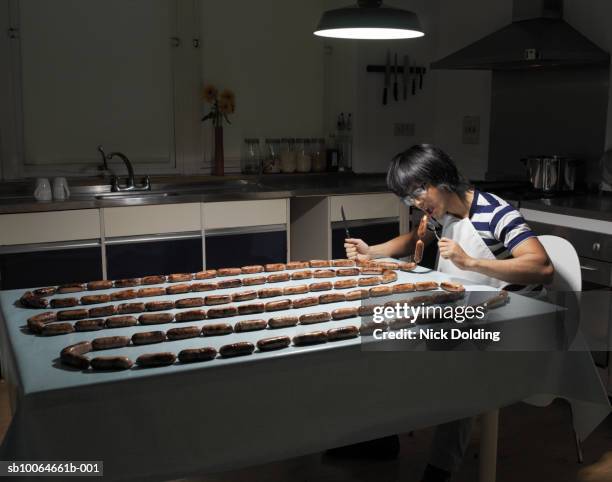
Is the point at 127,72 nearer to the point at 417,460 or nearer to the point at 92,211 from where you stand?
the point at 92,211

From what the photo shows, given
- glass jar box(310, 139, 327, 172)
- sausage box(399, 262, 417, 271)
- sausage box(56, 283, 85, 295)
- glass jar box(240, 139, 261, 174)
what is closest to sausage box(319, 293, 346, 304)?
sausage box(399, 262, 417, 271)

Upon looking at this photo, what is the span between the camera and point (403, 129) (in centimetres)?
502

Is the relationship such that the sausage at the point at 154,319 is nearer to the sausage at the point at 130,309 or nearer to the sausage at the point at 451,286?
the sausage at the point at 130,309

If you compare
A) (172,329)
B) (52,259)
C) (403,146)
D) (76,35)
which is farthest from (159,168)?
(172,329)

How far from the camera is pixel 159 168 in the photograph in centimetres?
447

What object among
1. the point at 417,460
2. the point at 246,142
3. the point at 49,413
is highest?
the point at 246,142

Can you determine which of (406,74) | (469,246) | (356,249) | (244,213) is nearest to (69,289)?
(356,249)

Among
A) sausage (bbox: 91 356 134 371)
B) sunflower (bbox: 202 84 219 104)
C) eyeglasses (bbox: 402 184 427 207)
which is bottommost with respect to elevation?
sausage (bbox: 91 356 134 371)

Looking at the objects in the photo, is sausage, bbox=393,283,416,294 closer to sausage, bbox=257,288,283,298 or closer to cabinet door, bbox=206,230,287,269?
sausage, bbox=257,288,283,298

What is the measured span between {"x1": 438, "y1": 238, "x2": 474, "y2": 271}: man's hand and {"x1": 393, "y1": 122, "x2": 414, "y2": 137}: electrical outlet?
9.50 feet

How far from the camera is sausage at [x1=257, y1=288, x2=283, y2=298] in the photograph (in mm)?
2064

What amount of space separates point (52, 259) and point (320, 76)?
229 cm

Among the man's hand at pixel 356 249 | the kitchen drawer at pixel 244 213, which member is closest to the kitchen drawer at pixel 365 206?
the kitchen drawer at pixel 244 213

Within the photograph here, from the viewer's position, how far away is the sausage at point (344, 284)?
215 centimetres
